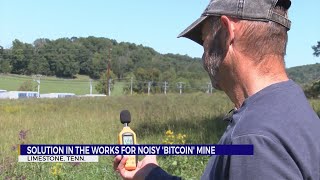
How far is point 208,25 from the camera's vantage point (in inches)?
71.5

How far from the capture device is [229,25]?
166 centimetres

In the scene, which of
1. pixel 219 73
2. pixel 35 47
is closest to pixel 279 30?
pixel 219 73

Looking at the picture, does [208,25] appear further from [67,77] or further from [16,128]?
[67,77]

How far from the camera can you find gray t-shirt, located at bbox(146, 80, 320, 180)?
136 centimetres

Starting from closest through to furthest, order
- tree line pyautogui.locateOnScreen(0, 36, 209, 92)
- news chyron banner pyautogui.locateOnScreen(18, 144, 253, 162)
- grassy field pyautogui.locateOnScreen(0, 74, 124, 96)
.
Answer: news chyron banner pyautogui.locateOnScreen(18, 144, 253, 162) → grassy field pyautogui.locateOnScreen(0, 74, 124, 96) → tree line pyautogui.locateOnScreen(0, 36, 209, 92)

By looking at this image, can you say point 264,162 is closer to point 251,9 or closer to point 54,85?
point 251,9

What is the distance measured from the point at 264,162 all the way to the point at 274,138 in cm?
9

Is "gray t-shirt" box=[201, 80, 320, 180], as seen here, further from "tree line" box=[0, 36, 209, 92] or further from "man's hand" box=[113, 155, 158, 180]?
"tree line" box=[0, 36, 209, 92]

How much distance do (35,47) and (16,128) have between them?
80.2 m

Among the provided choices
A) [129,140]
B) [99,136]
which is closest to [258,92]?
[129,140]

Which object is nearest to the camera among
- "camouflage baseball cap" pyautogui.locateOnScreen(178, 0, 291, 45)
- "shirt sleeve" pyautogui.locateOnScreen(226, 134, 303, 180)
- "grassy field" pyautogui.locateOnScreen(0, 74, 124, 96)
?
Answer: "shirt sleeve" pyautogui.locateOnScreen(226, 134, 303, 180)

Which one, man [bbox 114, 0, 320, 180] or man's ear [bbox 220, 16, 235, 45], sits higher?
man's ear [bbox 220, 16, 235, 45]

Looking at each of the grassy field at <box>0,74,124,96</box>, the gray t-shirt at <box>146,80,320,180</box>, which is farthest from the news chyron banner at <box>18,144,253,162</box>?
the grassy field at <box>0,74,124,96</box>

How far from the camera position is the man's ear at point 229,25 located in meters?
1.65
